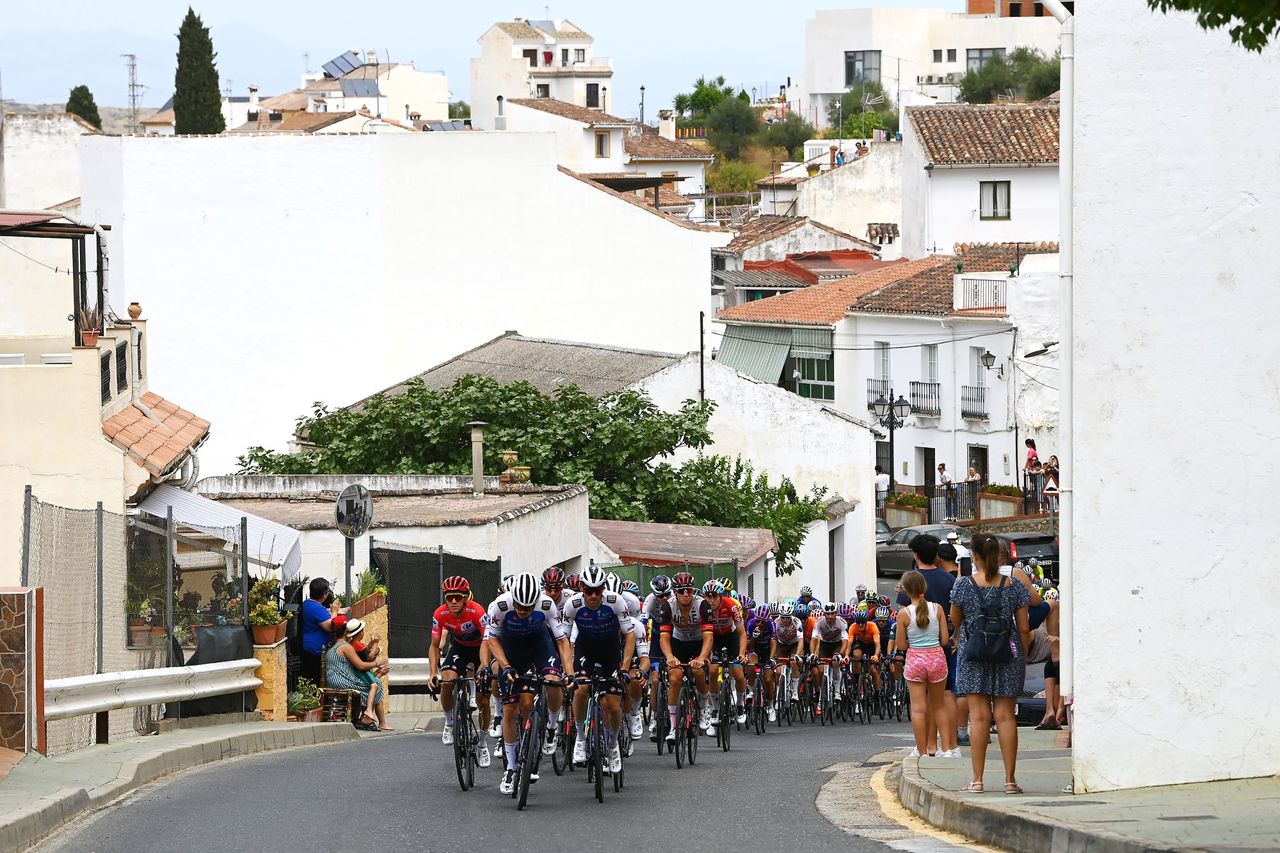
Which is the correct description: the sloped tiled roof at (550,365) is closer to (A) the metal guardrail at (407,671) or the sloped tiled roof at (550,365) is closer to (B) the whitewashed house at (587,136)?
(A) the metal guardrail at (407,671)

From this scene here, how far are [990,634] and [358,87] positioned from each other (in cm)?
11560

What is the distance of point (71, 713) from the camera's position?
52.0 ft

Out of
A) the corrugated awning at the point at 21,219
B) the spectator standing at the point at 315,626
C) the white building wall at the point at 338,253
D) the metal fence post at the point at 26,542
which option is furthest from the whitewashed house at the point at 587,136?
the metal fence post at the point at 26,542

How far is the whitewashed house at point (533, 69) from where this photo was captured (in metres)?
128

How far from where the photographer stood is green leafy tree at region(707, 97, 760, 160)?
502ft

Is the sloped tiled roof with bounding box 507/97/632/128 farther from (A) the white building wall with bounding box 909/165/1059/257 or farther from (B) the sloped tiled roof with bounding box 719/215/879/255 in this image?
(A) the white building wall with bounding box 909/165/1059/257

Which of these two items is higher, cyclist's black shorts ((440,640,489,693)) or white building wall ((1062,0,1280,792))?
white building wall ((1062,0,1280,792))

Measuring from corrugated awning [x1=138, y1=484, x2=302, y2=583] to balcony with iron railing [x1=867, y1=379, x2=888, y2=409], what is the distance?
130 feet

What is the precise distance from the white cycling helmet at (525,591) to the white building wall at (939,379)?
146 feet

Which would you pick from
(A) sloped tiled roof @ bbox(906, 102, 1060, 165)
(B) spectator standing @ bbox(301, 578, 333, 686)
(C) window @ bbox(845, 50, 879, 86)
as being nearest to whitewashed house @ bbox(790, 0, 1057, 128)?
(C) window @ bbox(845, 50, 879, 86)

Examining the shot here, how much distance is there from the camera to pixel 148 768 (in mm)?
15789

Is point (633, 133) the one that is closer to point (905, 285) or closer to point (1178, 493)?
point (905, 285)

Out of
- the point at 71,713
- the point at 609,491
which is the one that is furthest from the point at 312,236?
the point at 71,713

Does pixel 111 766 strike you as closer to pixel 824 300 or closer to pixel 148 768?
pixel 148 768
